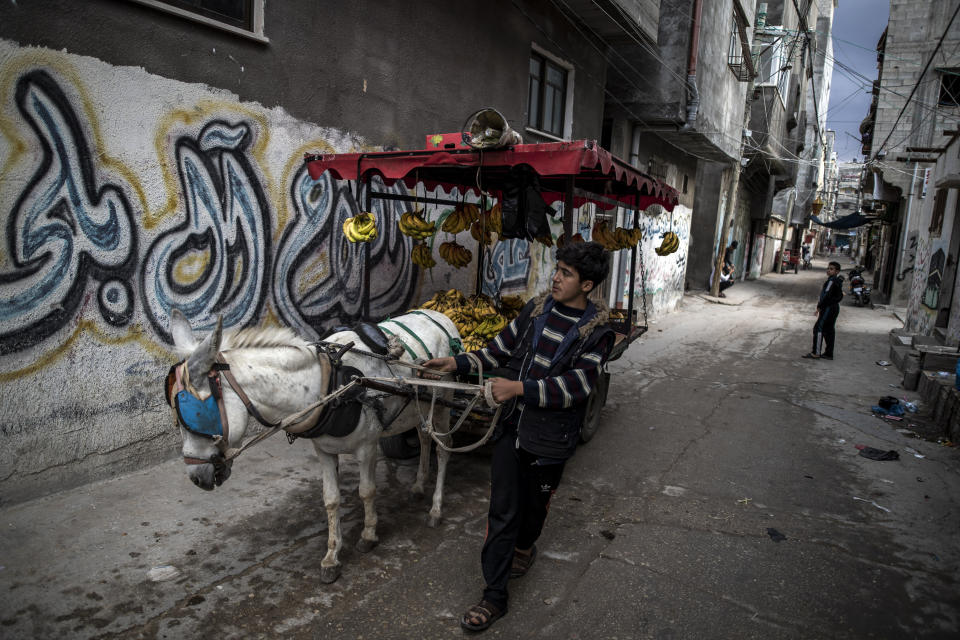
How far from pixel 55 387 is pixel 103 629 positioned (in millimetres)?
1928

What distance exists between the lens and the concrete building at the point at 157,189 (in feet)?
12.3

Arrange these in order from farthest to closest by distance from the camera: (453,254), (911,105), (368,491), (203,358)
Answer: (911,105)
(453,254)
(368,491)
(203,358)

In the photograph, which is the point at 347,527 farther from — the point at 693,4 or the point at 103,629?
the point at 693,4

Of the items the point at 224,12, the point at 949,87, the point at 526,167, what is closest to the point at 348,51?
the point at 224,12

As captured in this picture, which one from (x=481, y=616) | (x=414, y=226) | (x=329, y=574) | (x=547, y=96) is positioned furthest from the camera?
(x=547, y=96)

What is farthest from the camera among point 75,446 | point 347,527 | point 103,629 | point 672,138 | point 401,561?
point 672,138

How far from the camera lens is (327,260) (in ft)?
19.1

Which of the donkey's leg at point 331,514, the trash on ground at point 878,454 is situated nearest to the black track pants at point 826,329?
the trash on ground at point 878,454

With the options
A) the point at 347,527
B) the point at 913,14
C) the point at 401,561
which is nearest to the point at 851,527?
the point at 401,561

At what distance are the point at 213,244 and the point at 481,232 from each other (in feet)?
7.71

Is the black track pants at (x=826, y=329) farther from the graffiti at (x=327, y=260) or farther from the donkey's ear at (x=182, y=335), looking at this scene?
the donkey's ear at (x=182, y=335)

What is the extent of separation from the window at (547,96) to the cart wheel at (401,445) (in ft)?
20.5

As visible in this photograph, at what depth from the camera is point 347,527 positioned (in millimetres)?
3822

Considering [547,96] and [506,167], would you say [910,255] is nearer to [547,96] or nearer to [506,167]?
[547,96]
